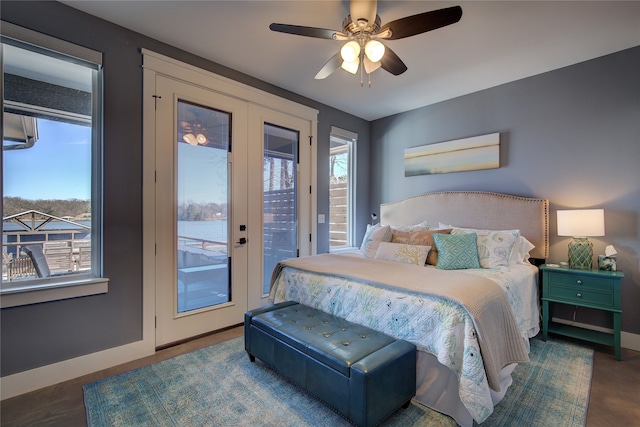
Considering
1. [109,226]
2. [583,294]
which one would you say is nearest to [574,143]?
[583,294]

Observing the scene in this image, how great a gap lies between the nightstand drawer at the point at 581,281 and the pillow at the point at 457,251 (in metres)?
0.79

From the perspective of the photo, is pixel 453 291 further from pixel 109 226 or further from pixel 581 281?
pixel 109 226

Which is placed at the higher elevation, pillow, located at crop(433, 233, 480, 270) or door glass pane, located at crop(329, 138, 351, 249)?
door glass pane, located at crop(329, 138, 351, 249)

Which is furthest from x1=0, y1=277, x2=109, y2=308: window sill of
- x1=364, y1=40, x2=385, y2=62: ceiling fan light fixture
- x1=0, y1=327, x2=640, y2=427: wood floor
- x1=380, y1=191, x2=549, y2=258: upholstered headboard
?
x1=380, y1=191, x2=549, y2=258: upholstered headboard

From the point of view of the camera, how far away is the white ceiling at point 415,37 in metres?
2.15

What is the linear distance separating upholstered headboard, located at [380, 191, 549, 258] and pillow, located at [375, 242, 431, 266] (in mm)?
1122

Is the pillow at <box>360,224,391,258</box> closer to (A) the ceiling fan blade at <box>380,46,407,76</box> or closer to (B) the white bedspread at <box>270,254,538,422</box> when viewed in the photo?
(B) the white bedspread at <box>270,254,538,422</box>

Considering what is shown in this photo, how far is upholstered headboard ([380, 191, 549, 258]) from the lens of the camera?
3.02m

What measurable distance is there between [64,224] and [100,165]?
53 centimetres

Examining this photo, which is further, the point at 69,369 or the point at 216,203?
the point at 216,203

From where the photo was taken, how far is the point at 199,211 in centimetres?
292

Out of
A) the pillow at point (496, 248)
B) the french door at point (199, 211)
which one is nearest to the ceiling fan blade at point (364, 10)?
the french door at point (199, 211)

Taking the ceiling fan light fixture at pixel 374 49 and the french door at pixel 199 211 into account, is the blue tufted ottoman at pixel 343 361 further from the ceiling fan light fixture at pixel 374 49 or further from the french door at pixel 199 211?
the ceiling fan light fixture at pixel 374 49

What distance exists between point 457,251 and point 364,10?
207 centimetres
